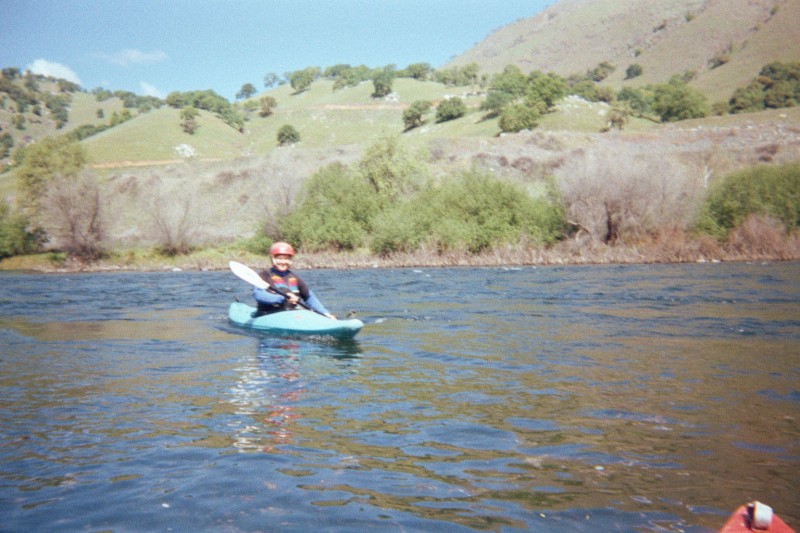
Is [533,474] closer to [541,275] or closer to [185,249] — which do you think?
[541,275]

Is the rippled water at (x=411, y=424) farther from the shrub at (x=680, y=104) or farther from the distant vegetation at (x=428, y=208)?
the shrub at (x=680, y=104)

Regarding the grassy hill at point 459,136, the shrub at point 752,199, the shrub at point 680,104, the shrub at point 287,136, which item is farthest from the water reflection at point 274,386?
the shrub at point 287,136

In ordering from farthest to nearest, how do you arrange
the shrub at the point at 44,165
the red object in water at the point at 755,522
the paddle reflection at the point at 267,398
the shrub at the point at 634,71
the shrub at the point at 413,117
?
the shrub at the point at 634,71 → the shrub at the point at 413,117 → the shrub at the point at 44,165 → the paddle reflection at the point at 267,398 → the red object in water at the point at 755,522

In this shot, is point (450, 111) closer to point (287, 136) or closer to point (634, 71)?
point (287, 136)

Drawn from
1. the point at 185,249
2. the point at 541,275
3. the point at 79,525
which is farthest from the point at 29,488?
the point at 185,249

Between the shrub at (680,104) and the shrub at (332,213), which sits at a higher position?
the shrub at (680,104)

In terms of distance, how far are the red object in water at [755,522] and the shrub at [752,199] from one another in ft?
94.1

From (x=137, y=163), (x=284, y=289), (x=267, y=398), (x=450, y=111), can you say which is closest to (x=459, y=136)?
(x=450, y=111)

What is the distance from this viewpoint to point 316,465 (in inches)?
198

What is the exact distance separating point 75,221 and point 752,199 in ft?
112

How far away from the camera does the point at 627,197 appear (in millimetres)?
30078

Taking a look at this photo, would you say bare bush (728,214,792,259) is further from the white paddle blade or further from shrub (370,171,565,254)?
the white paddle blade

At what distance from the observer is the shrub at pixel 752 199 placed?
29266 mm

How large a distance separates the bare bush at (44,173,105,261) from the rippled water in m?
26.8
